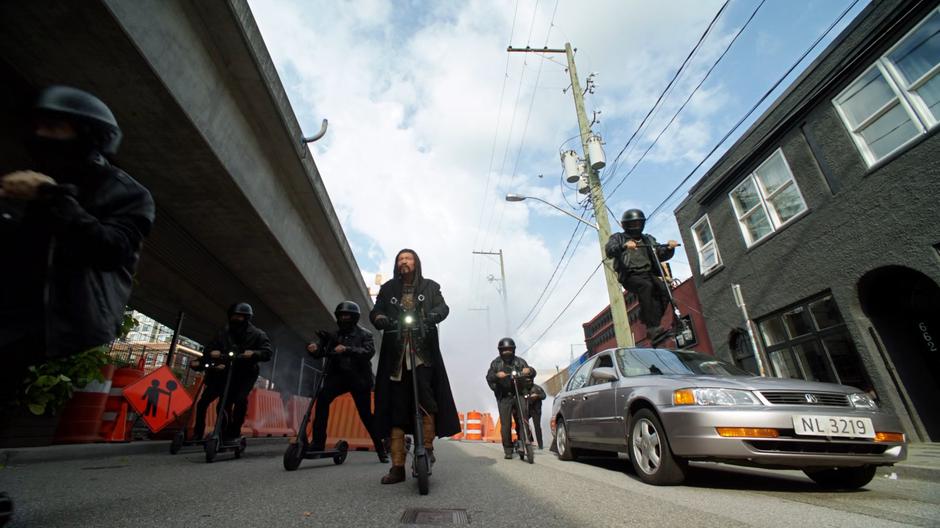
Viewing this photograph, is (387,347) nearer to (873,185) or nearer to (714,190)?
(873,185)

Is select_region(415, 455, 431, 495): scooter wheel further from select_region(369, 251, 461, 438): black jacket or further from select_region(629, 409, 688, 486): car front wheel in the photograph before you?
select_region(629, 409, 688, 486): car front wheel

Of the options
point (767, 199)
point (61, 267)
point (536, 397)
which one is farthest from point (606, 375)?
point (767, 199)

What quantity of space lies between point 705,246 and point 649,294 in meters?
8.35

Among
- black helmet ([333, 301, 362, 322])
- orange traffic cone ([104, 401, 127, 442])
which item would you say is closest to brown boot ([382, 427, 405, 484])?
black helmet ([333, 301, 362, 322])

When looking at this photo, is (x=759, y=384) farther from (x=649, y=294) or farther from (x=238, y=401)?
(x=238, y=401)

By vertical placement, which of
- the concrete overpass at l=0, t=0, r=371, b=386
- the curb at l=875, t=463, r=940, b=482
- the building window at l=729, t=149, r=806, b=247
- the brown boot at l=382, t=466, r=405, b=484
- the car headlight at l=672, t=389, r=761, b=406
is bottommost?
the curb at l=875, t=463, r=940, b=482

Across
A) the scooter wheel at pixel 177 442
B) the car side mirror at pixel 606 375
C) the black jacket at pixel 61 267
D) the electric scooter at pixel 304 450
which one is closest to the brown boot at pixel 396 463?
the electric scooter at pixel 304 450

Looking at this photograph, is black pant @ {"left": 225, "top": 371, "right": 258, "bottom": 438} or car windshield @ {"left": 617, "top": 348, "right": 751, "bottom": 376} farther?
black pant @ {"left": 225, "top": 371, "right": 258, "bottom": 438}

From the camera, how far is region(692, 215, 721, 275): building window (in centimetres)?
1265

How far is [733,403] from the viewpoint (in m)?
3.66

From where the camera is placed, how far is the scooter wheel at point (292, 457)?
169 inches

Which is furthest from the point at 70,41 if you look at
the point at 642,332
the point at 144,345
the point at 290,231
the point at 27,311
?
the point at 642,332

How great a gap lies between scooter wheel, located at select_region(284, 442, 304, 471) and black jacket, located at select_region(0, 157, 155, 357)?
288 centimetres

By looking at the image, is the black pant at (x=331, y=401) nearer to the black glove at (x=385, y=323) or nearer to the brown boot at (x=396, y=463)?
the brown boot at (x=396, y=463)
